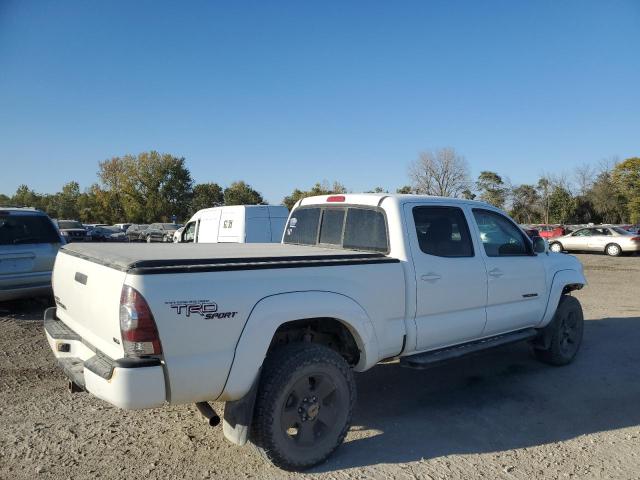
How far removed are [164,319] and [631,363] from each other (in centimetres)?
574

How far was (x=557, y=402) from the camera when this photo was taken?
4.70 metres

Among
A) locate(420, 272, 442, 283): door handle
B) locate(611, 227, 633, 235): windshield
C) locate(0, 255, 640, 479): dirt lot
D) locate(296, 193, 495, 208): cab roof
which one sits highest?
locate(296, 193, 495, 208): cab roof

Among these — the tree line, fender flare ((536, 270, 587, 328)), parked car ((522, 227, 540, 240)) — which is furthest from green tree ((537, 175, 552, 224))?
fender flare ((536, 270, 587, 328))

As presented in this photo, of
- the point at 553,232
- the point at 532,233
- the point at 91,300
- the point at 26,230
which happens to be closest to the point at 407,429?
the point at 91,300

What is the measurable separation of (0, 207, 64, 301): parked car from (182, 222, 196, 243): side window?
19.0 ft

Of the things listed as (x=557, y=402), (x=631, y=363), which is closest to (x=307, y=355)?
(x=557, y=402)

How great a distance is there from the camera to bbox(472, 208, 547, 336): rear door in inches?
190

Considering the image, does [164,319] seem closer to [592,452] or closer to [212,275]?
[212,275]

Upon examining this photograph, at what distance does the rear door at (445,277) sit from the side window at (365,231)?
244 mm

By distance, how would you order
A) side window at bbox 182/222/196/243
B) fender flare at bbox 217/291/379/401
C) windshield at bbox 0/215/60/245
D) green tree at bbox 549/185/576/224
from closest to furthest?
fender flare at bbox 217/291/379/401
windshield at bbox 0/215/60/245
side window at bbox 182/222/196/243
green tree at bbox 549/185/576/224

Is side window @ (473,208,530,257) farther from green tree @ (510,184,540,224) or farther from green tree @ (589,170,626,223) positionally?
green tree @ (510,184,540,224)

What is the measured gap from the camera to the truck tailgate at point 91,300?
9.65 feet

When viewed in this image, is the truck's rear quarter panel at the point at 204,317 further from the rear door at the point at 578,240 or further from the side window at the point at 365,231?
the rear door at the point at 578,240

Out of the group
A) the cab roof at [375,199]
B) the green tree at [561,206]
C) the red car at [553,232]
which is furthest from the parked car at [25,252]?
the green tree at [561,206]
